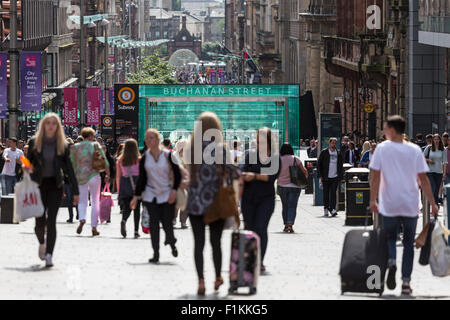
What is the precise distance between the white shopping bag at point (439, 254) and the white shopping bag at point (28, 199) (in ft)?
12.8

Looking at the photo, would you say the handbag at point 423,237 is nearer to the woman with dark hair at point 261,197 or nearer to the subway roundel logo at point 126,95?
the woman with dark hair at point 261,197

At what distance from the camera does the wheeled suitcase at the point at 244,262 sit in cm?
1126

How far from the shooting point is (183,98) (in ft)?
113

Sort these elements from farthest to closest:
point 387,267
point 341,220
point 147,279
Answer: point 341,220 → point 147,279 → point 387,267

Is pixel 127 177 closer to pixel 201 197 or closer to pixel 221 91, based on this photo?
pixel 201 197

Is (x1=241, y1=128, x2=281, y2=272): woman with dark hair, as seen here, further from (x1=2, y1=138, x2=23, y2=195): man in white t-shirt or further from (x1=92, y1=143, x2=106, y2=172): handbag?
(x1=2, y1=138, x2=23, y2=195): man in white t-shirt

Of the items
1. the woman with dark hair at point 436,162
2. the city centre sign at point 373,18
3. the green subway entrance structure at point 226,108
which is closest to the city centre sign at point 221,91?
the green subway entrance structure at point 226,108

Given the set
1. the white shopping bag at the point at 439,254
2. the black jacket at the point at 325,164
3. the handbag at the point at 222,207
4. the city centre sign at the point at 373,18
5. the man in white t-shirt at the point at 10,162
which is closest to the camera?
the handbag at the point at 222,207

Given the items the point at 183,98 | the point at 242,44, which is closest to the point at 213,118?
the point at 183,98

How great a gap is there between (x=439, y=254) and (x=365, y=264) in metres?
1.02

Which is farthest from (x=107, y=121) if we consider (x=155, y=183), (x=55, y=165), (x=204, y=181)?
(x=204, y=181)

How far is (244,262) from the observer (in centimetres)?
1127
